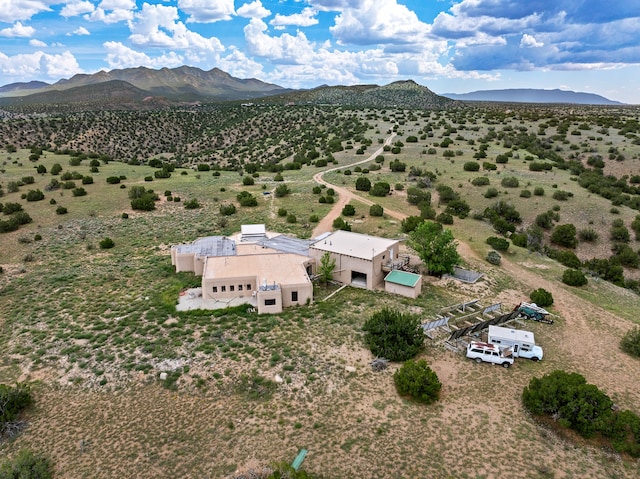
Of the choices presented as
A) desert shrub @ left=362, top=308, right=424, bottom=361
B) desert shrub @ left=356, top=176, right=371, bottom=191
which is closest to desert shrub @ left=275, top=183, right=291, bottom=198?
desert shrub @ left=356, top=176, right=371, bottom=191

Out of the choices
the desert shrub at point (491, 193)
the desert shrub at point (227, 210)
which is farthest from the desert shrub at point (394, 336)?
the desert shrub at point (491, 193)

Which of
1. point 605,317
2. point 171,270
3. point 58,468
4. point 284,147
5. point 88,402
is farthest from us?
point 284,147

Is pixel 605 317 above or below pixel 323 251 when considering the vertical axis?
below

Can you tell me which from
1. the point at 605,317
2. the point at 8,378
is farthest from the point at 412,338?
the point at 8,378

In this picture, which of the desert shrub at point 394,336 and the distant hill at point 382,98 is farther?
the distant hill at point 382,98

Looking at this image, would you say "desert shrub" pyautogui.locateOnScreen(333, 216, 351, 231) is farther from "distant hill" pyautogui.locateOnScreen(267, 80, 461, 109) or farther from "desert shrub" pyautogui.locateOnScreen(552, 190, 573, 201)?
"distant hill" pyautogui.locateOnScreen(267, 80, 461, 109)

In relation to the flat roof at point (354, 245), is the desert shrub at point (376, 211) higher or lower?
lower

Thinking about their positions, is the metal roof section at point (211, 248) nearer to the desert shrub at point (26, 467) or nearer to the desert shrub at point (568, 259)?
the desert shrub at point (26, 467)

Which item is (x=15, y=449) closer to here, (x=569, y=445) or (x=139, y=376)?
(x=139, y=376)
